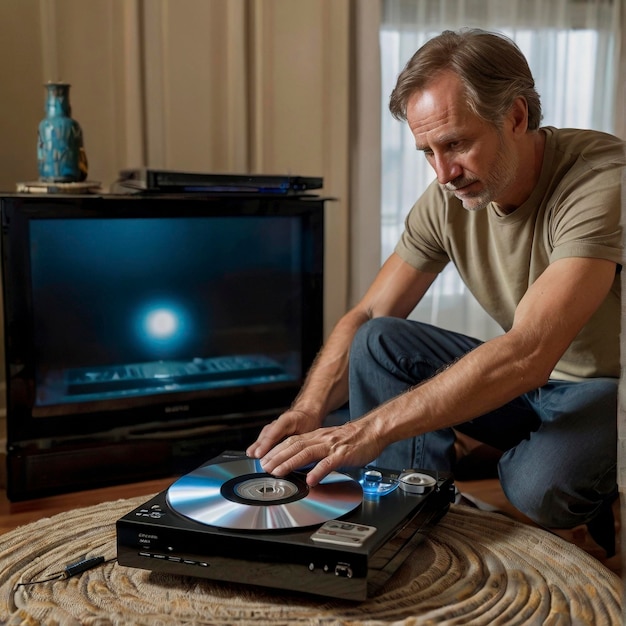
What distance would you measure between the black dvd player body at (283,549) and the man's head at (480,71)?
0.71 metres

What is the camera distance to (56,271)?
2.06 metres

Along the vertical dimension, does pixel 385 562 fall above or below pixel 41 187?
below

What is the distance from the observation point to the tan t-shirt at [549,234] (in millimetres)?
1454

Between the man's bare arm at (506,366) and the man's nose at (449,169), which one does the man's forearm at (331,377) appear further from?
the man's nose at (449,169)

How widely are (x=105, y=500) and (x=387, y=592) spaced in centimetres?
110

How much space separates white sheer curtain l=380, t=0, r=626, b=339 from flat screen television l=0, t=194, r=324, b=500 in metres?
0.68

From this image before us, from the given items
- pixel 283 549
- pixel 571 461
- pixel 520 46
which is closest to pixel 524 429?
pixel 571 461

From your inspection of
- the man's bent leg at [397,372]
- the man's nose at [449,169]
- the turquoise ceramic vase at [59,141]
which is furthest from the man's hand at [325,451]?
the turquoise ceramic vase at [59,141]

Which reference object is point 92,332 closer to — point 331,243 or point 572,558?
point 331,243

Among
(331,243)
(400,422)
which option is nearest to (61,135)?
(331,243)

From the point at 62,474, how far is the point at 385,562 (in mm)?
1236

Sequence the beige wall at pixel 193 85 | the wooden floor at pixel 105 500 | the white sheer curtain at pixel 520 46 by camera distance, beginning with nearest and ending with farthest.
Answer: the wooden floor at pixel 105 500, the beige wall at pixel 193 85, the white sheer curtain at pixel 520 46

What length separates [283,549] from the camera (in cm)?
107

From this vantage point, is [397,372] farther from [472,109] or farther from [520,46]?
[520,46]
